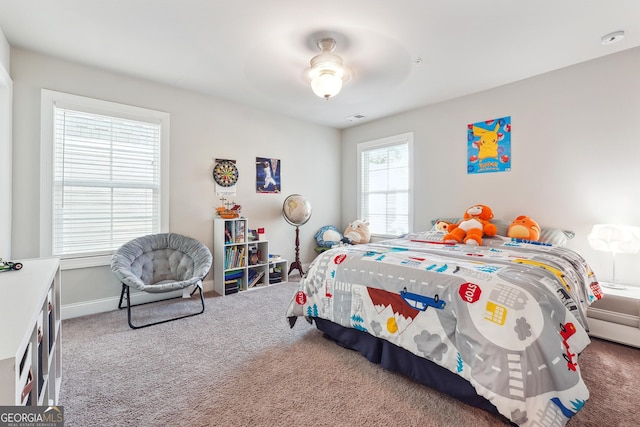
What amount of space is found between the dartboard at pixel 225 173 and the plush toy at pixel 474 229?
274 cm

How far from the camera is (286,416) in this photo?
58.7 inches

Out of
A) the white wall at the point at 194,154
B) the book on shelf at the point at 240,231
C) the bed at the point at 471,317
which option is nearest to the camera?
the bed at the point at 471,317

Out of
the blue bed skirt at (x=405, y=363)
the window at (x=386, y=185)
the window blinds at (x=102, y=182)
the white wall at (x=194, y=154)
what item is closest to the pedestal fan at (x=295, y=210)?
the white wall at (x=194, y=154)

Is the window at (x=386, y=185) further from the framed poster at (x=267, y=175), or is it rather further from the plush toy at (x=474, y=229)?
the framed poster at (x=267, y=175)

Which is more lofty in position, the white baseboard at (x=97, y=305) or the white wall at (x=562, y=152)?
the white wall at (x=562, y=152)

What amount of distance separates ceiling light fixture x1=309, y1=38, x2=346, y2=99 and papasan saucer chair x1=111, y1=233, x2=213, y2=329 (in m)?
2.09

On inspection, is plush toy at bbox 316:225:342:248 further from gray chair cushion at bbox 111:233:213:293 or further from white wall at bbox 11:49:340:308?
gray chair cushion at bbox 111:233:213:293

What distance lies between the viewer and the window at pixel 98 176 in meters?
2.71

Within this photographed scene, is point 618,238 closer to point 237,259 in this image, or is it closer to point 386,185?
point 386,185

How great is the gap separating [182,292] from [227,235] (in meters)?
0.86

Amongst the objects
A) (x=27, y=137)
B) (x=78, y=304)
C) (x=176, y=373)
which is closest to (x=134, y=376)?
(x=176, y=373)

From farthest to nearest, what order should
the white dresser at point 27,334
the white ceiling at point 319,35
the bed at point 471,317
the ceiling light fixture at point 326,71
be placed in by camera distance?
the ceiling light fixture at point 326,71, the white ceiling at point 319,35, the bed at point 471,317, the white dresser at point 27,334

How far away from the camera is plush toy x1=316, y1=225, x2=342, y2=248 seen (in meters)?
4.64

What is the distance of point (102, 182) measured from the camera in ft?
9.75
